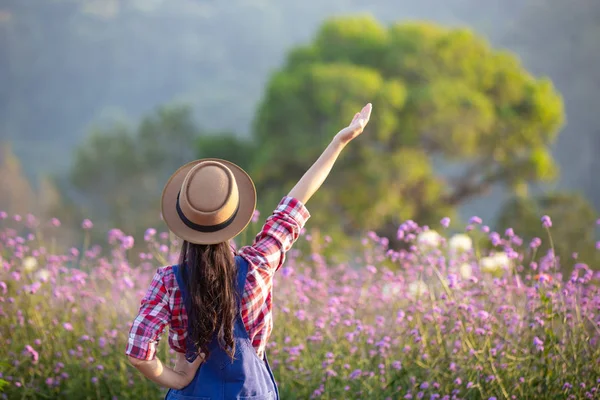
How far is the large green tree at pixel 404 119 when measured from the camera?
1220cm

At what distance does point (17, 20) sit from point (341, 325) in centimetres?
2397

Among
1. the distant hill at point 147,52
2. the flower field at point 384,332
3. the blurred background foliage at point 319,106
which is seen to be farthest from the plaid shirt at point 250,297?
the distant hill at point 147,52

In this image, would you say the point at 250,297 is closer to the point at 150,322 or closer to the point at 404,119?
the point at 150,322

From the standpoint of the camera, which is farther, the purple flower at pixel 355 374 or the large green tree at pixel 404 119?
the large green tree at pixel 404 119

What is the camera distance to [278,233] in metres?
1.82

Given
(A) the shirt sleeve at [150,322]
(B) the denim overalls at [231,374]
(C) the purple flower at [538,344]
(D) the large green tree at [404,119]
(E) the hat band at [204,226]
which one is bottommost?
(B) the denim overalls at [231,374]

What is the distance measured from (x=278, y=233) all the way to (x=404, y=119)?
36.8 ft

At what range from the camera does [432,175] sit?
13219mm

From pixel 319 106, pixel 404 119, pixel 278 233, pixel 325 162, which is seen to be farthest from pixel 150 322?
pixel 404 119

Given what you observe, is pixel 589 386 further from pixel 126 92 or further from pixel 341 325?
pixel 126 92

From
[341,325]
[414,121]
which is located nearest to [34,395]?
[341,325]

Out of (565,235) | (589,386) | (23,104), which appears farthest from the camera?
(23,104)

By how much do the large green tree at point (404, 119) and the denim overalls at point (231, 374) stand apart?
10159 mm

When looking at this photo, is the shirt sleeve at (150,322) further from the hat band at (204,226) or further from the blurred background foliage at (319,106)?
the blurred background foliage at (319,106)
